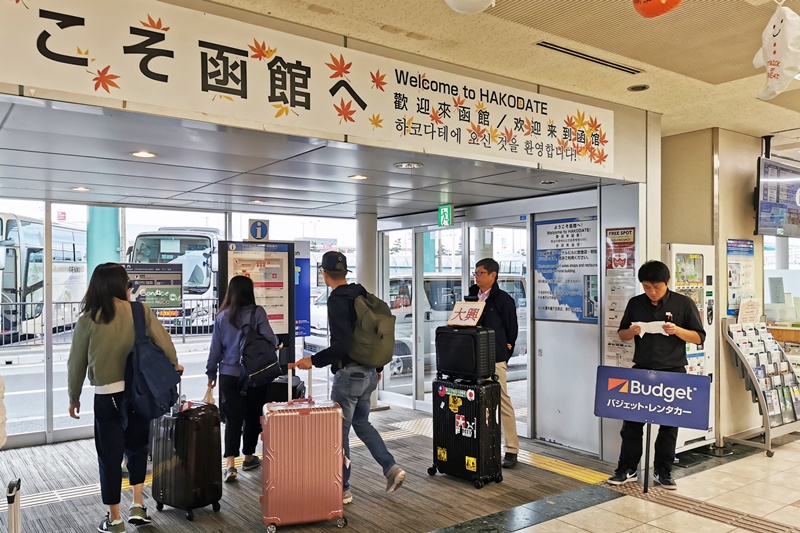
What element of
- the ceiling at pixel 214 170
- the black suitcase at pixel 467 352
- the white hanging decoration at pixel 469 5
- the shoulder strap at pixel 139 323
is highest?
the white hanging decoration at pixel 469 5

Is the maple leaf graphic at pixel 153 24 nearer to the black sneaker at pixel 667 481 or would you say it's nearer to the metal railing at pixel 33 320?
the metal railing at pixel 33 320

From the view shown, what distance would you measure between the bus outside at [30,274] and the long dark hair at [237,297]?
2.52 m

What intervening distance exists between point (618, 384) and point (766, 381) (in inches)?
77.8

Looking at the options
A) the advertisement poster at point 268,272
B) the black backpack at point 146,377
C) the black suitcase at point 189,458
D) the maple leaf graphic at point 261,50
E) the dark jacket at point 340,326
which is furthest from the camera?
the advertisement poster at point 268,272

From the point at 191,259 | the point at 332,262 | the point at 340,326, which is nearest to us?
the point at 340,326

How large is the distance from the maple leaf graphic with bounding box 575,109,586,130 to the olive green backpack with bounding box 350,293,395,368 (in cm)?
185

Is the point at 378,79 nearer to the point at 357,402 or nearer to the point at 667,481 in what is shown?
the point at 357,402

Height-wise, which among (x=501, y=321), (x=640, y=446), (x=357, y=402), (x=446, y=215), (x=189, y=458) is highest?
(x=446, y=215)

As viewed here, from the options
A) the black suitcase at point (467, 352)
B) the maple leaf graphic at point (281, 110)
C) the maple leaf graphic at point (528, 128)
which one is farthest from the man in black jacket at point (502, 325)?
the maple leaf graphic at point (281, 110)

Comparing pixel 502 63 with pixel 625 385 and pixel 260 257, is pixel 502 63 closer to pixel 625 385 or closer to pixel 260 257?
pixel 625 385

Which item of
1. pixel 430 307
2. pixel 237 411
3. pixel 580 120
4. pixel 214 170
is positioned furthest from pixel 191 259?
pixel 580 120

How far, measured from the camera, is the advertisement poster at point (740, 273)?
5.59 meters

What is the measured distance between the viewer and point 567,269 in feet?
17.7

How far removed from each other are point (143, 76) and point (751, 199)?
17.6 ft
